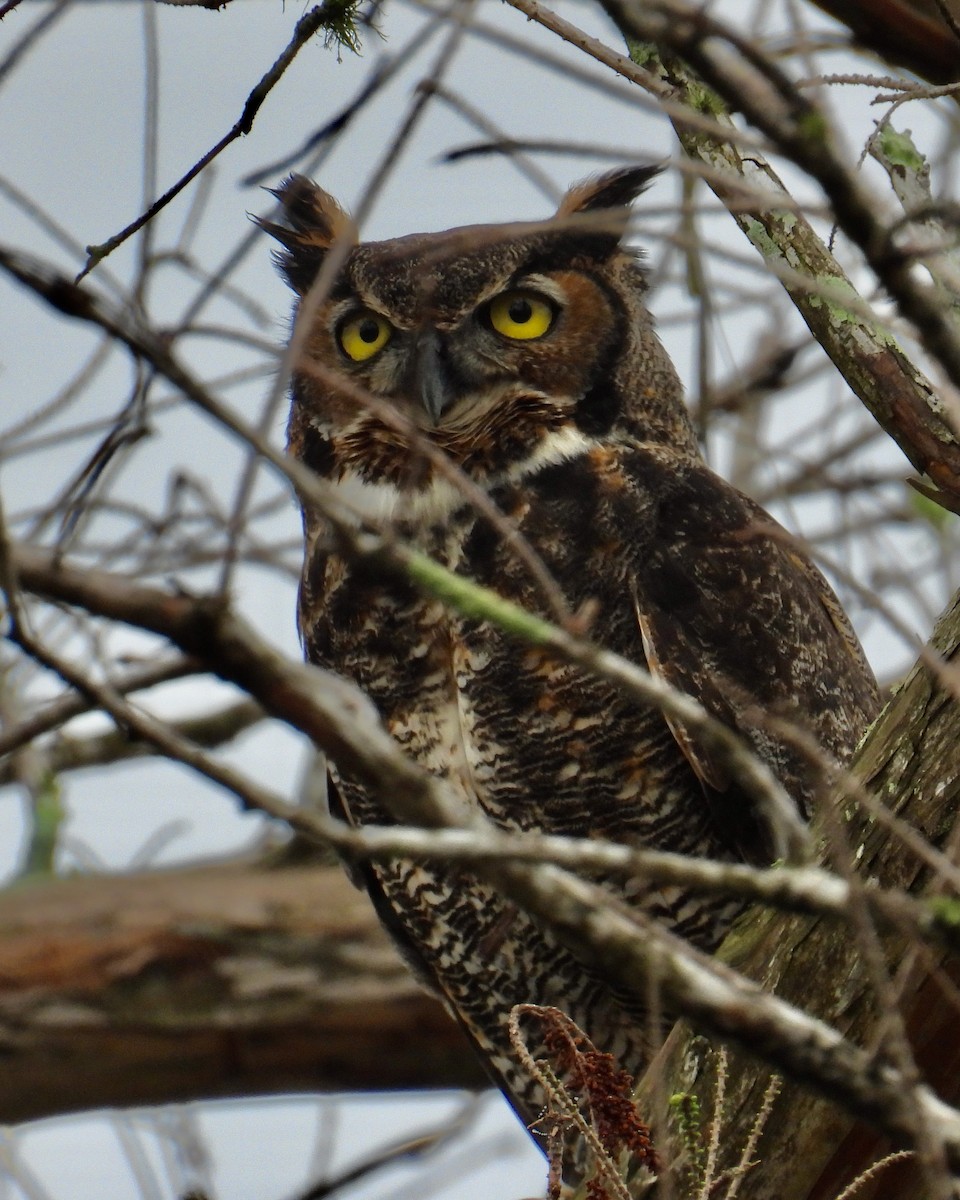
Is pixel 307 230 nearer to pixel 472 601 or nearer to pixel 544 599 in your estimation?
pixel 544 599

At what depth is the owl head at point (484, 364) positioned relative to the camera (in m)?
2.88

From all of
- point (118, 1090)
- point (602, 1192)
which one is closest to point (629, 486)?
point (602, 1192)

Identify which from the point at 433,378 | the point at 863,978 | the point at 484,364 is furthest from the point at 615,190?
the point at 863,978

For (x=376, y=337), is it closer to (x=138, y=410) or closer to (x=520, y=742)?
(x=520, y=742)

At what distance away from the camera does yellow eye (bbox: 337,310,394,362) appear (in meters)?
2.98

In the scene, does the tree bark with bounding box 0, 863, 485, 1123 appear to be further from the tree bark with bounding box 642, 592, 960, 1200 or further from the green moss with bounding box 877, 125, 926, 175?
the green moss with bounding box 877, 125, 926, 175

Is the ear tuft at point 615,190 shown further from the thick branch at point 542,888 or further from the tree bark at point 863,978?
the thick branch at point 542,888

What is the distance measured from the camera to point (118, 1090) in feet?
13.8

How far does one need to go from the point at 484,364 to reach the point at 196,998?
2.07 meters

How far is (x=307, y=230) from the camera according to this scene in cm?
338

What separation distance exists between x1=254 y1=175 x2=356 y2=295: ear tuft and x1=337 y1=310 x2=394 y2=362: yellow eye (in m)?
0.33

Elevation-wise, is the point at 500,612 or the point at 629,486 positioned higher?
the point at 629,486

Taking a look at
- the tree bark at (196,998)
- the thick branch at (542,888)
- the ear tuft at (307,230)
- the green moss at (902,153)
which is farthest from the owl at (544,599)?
the thick branch at (542,888)

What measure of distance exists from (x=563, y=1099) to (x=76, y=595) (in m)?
1.06
